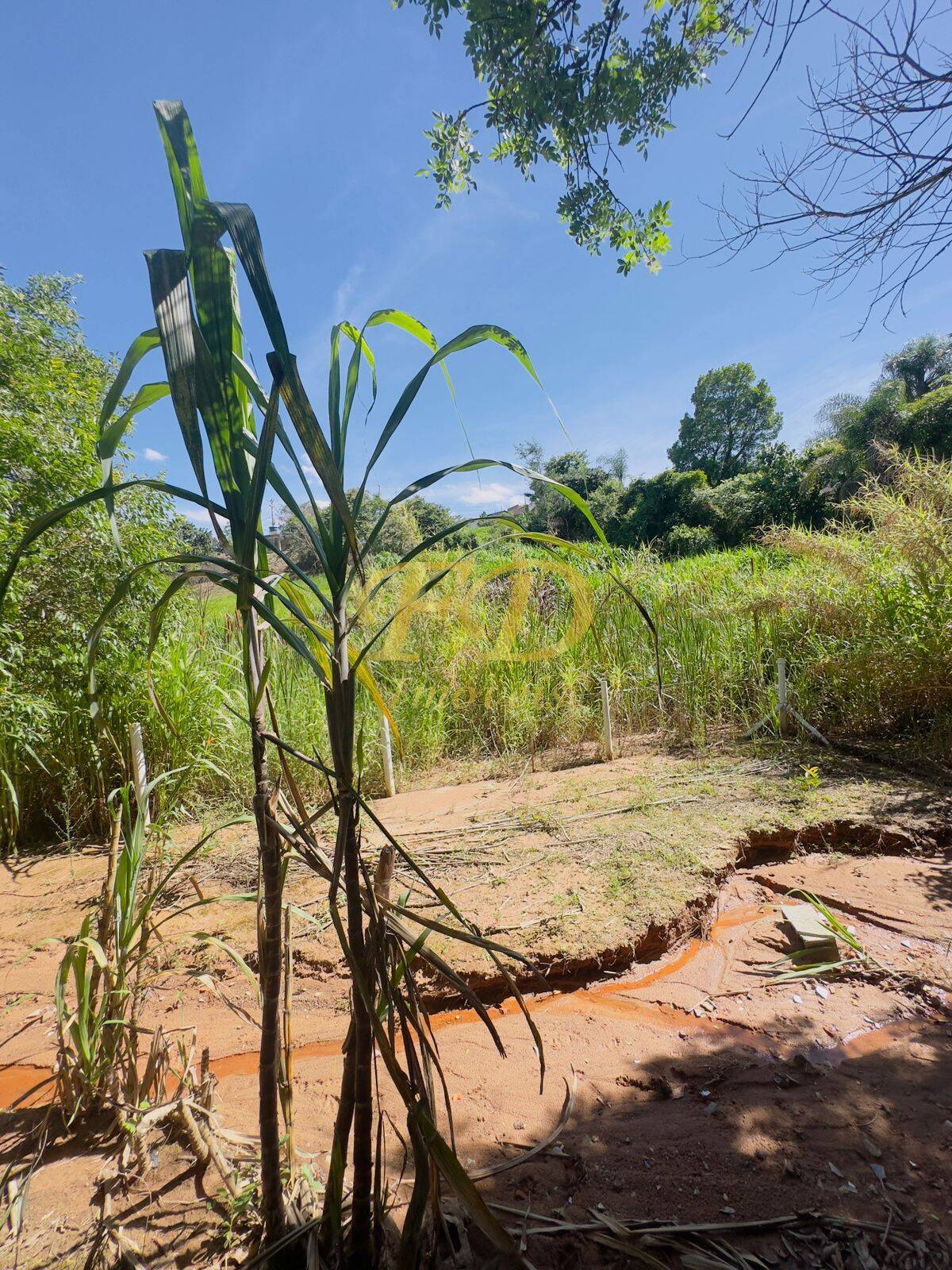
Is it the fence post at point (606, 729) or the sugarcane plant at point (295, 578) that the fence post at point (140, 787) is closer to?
the sugarcane plant at point (295, 578)

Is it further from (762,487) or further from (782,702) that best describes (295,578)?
(762,487)

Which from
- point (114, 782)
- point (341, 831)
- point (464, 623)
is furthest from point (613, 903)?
point (464, 623)

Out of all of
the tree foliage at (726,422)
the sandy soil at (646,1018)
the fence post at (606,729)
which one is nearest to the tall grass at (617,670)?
the fence post at (606,729)

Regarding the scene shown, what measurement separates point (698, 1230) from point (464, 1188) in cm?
69

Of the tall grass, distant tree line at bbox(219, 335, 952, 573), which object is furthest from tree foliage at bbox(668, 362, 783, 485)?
the tall grass

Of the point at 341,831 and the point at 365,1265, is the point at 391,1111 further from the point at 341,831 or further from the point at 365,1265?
the point at 341,831

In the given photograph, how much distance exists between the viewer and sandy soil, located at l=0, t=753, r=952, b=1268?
1179 millimetres

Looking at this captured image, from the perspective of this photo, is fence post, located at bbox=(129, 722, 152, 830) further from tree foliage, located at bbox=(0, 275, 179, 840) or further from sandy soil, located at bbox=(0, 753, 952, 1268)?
tree foliage, located at bbox=(0, 275, 179, 840)

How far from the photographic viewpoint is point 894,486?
4.50 meters

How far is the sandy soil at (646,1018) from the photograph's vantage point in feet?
3.87

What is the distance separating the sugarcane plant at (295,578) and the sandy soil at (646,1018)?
1.49ft

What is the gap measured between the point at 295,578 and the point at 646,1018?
6.12 ft

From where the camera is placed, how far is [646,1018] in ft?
6.21

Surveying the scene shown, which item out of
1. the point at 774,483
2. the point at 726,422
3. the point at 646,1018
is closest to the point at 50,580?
the point at 646,1018
